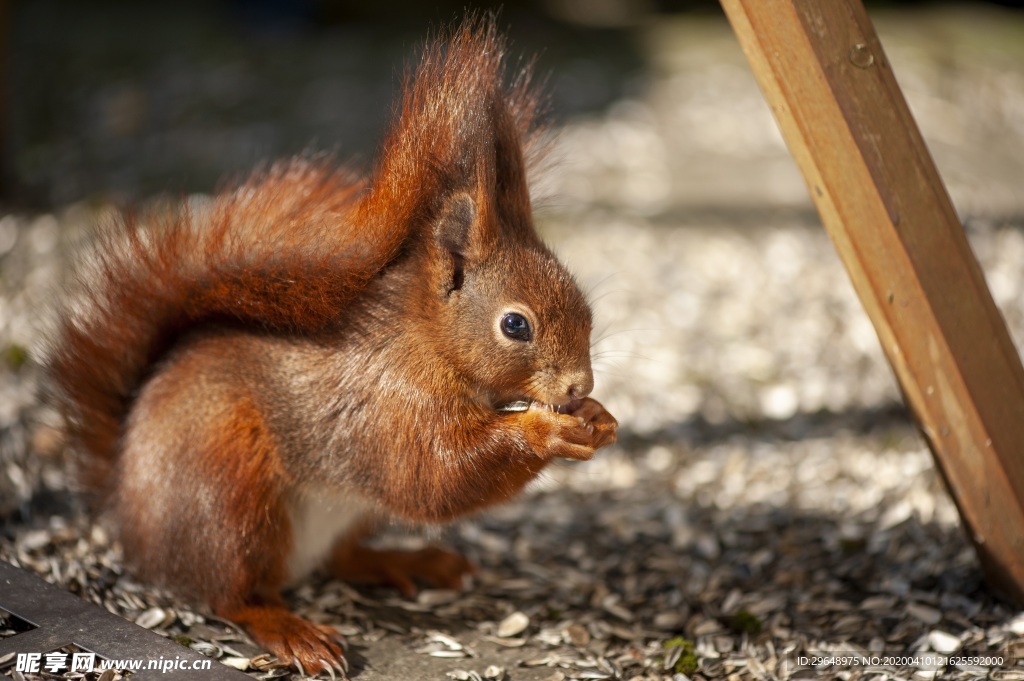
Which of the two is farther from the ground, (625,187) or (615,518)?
(625,187)

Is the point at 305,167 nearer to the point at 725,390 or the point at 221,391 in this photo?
the point at 221,391

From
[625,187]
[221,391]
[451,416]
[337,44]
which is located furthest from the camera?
[337,44]

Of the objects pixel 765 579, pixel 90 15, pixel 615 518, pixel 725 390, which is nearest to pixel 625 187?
pixel 725 390

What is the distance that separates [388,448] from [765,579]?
3.42 feet

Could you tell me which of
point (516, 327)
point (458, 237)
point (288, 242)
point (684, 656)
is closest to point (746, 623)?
point (684, 656)

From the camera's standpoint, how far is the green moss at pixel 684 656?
206 centimetres

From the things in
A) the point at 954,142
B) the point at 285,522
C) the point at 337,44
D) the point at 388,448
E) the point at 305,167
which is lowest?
the point at 285,522

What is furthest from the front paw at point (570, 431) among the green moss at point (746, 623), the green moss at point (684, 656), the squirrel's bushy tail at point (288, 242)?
the green moss at point (746, 623)

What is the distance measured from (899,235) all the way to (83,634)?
1.65m

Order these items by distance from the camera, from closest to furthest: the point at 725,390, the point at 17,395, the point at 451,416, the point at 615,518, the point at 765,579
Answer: the point at 451,416
the point at 765,579
the point at 615,518
the point at 17,395
the point at 725,390

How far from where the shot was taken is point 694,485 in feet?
9.59

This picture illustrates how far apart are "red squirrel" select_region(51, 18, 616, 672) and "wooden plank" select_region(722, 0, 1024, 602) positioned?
19.6 inches

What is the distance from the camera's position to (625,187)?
15.3 ft

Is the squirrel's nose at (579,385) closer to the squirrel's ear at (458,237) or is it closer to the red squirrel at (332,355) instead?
the red squirrel at (332,355)
